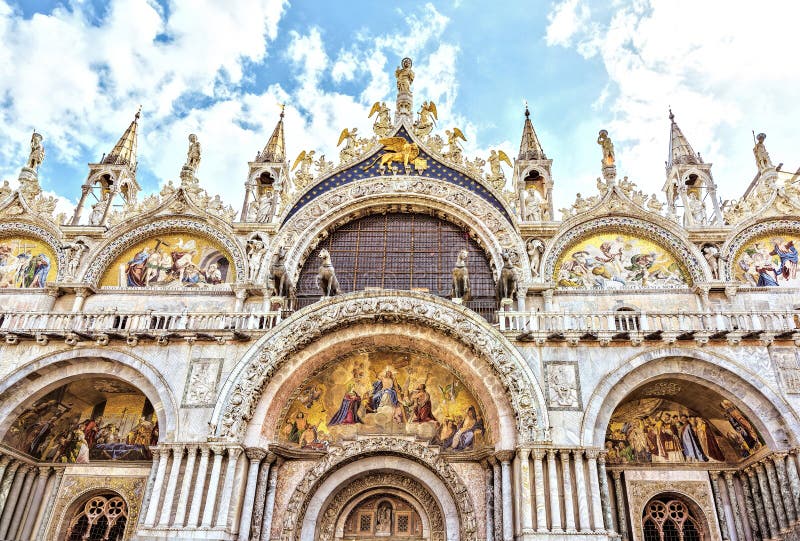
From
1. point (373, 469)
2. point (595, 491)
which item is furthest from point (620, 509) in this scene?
point (373, 469)

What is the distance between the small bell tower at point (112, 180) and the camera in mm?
18886

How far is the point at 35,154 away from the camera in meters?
19.9

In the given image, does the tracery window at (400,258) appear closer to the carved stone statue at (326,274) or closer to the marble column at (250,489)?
the carved stone statue at (326,274)

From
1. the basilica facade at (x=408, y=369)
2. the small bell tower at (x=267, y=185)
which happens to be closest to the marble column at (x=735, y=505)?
the basilica facade at (x=408, y=369)

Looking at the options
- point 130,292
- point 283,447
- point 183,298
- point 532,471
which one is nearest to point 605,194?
point 532,471

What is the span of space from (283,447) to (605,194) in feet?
38.0

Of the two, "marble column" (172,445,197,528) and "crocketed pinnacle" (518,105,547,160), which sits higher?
"crocketed pinnacle" (518,105,547,160)

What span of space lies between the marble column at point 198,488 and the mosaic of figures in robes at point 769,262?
14.5 meters

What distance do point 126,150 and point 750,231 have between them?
20012 mm

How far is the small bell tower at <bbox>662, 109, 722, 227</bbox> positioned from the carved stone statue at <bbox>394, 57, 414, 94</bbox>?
9.16m

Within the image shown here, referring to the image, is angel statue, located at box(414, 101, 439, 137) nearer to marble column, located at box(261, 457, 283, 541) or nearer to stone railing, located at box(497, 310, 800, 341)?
stone railing, located at box(497, 310, 800, 341)

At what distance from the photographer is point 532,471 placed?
12.6m

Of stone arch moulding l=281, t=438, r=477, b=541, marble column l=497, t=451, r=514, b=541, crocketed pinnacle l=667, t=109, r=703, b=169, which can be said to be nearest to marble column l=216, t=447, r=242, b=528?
stone arch moulding l=281, t=438, r=477, b=541

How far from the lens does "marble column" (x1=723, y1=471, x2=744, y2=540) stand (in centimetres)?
1363
